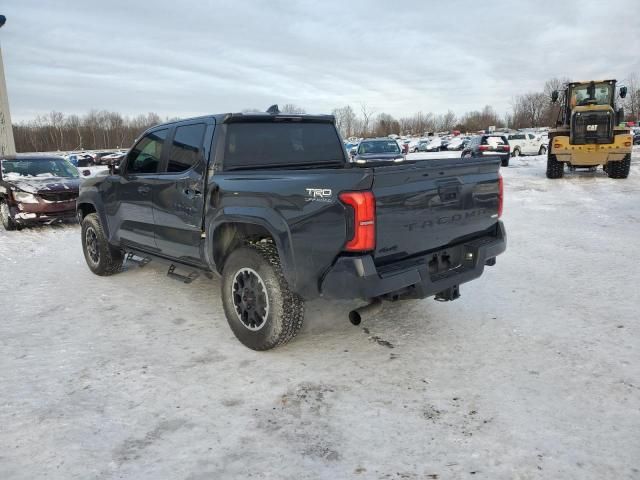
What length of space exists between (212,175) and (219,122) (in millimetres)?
483

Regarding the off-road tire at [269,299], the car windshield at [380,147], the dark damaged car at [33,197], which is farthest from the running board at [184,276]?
the car windshield at [380,147]

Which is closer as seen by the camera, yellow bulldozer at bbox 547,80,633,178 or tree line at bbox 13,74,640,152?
yellow bulldozer at bbox 547,80,633,178

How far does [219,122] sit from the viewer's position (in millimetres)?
4125

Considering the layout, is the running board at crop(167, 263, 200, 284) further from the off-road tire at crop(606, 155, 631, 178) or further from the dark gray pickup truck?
the off-road tire at crop(606, 155, 631, 178)

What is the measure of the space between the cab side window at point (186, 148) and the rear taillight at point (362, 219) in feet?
5.86

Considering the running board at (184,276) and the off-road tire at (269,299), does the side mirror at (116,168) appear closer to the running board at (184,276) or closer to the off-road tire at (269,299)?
the running board at (184,276)

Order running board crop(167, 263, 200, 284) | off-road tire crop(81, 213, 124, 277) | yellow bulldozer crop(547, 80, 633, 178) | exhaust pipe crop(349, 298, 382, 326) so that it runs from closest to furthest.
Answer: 1. exhaust pipe crop(349, 298, 382, 326)
2. running board crop(167, 263, 200, 284)
3. off-road tire crop(81, 213, 124, 277)
4. yellow bulldozer crop(547, 80, 633, 178)

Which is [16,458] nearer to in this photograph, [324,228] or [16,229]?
[324,228]

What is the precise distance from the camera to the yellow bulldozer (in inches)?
590

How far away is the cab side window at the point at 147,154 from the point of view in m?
4.93

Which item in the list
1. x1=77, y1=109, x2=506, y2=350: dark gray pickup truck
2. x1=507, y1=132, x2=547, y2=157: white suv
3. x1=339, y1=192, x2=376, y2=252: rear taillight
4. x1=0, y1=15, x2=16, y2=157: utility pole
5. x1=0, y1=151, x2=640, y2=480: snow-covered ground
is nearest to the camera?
x1=0, y1=151, x2=640, y2=480: snow-covered ground

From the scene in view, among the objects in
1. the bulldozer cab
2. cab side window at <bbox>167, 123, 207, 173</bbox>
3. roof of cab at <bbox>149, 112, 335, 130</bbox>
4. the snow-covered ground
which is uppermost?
the bulldozer cab

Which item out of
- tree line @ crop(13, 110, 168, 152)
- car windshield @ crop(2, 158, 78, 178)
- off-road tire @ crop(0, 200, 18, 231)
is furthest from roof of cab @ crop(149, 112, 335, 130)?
tree line @ crop(13, 110, 168, 152)

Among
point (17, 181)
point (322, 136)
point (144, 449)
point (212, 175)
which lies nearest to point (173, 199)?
point (212, 175)
